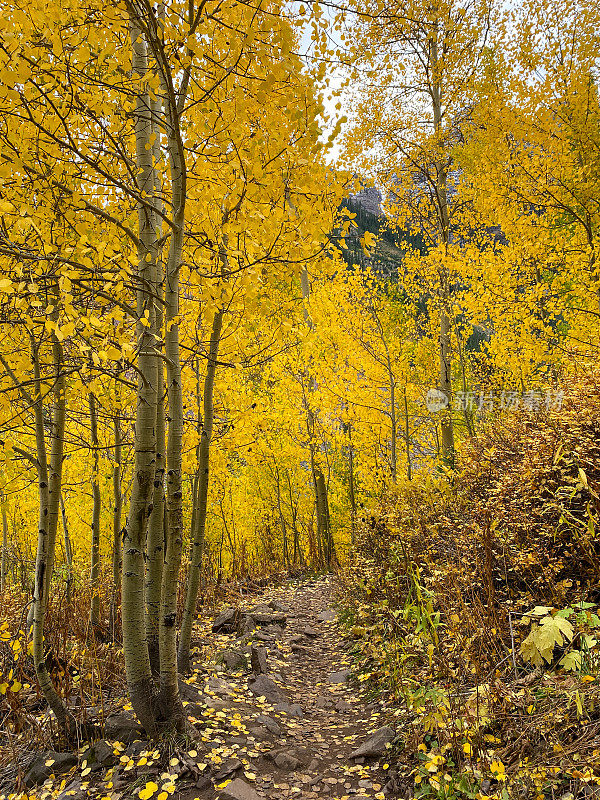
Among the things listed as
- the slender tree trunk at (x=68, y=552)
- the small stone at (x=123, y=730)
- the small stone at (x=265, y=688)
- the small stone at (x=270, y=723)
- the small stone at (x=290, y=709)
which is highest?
the slender tree trunk at (x=68, y=552)

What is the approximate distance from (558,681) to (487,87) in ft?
26.8

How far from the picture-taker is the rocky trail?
2477 millimetres

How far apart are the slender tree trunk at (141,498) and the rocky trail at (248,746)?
269mm

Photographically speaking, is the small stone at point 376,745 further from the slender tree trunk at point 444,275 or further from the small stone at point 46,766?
the slender tree trunk at point 444,275

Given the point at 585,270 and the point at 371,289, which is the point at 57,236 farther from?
the point at 585,270

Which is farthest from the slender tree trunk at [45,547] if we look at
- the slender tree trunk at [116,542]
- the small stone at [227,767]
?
the slender tree trunk at [116,542]

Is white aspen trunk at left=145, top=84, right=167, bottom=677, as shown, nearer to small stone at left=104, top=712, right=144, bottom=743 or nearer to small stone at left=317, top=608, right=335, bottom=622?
small stone at left=104, top=712, right=144, bottom=743

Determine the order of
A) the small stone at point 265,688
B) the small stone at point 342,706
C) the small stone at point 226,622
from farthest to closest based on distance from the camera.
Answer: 1. the small stone at point 226,622
2. the small stone at point 265,688
3. the small stone at point 342,706

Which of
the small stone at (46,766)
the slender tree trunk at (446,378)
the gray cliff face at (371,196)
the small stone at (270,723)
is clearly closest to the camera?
the small stone at (46,766)

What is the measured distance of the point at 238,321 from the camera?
419cm

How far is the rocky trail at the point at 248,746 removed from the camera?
248 centimetres

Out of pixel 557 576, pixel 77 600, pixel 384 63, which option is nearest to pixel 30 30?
pixel 557 576

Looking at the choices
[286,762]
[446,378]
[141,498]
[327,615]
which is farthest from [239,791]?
[446,378]

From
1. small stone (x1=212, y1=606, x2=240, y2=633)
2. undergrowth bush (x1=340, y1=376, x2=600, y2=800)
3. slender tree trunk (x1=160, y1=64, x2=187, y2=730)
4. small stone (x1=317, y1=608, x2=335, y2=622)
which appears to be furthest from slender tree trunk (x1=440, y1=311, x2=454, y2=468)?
slender tree trunk (x1=160, y1=64, x2=187, y2=730)
